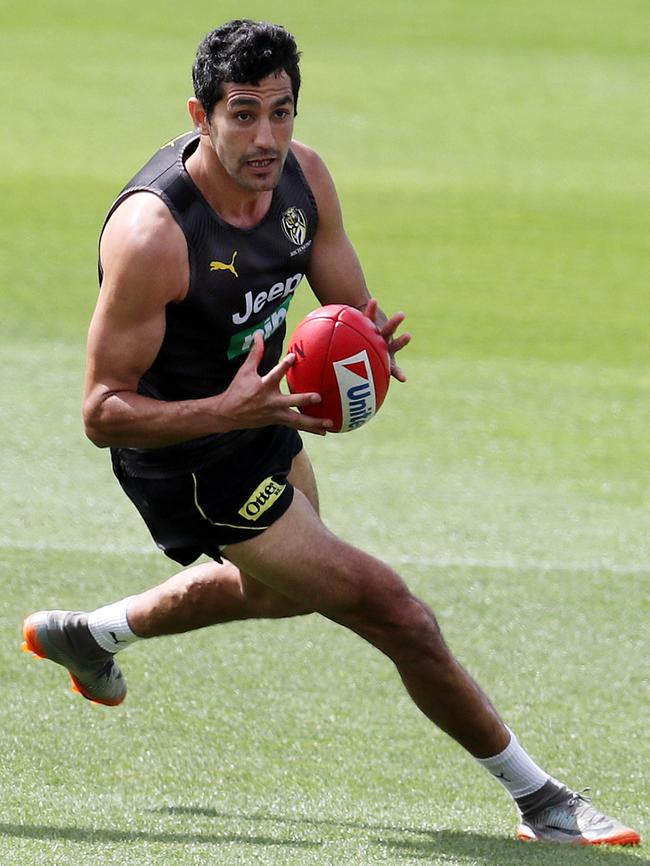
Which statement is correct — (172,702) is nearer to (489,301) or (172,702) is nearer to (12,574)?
(12,574)

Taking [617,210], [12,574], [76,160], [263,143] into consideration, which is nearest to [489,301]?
[617,210]

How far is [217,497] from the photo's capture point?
18.4ft

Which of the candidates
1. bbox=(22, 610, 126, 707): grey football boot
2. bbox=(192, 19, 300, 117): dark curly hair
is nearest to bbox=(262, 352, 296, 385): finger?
bbox=(192, 19, 300, 117): dark curly hair

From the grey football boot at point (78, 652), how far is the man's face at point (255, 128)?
1964 mm

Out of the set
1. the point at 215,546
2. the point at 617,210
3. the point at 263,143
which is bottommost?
the point at 617,210

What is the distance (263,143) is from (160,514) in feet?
4.49

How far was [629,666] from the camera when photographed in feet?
24.5

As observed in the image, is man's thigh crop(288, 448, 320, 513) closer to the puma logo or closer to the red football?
the red football

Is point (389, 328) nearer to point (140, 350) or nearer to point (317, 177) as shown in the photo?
point (317, 177)

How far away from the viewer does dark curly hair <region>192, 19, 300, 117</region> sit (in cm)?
522

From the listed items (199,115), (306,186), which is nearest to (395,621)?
(306,186)

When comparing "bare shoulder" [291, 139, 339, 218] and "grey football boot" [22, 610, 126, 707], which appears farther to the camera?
"grey football boot" [22, 610, 126, 707]

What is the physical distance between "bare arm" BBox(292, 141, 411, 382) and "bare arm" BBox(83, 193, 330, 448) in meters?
0.76

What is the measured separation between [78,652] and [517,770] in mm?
1774
